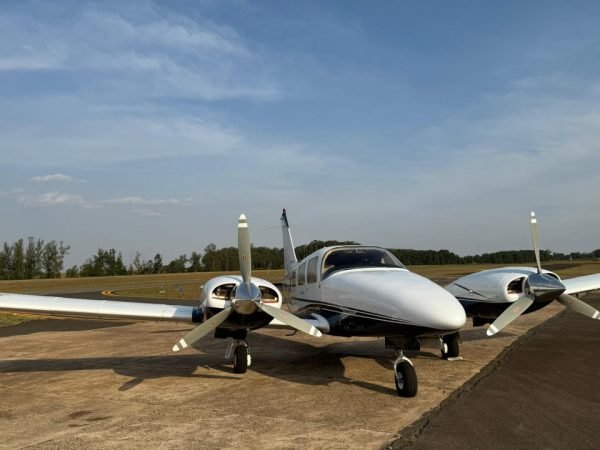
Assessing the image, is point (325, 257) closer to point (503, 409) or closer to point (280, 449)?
point (503, 409)

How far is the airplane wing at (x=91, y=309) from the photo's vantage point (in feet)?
30.2

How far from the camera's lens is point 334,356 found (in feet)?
36.4

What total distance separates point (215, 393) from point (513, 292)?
632 cm

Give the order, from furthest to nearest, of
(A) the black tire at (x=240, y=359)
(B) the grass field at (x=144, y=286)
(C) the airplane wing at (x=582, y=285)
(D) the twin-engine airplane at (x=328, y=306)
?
(B) the grass field at (x=144, y=286)
(C) the airplane wing at (x=582, y=285)
(A) the black tire at (x=240, y=359)
(D) the twin-engine airplane at (x=328, y=306)

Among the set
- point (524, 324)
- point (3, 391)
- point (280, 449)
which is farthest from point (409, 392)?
point (524, 324)

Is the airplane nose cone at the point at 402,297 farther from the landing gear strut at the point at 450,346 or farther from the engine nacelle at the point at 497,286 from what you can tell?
the engine nacelle at the point at 497,286

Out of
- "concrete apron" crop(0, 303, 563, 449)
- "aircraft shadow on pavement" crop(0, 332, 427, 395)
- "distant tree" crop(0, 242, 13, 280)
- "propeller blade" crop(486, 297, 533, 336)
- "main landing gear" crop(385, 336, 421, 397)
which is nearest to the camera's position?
"concrete apron" crop(0, 303, 563, 449)

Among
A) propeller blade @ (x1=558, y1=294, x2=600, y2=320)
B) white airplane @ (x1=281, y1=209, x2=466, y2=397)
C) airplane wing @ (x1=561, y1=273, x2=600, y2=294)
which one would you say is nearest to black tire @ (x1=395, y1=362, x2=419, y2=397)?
white airplane @ (x1=281, y1=209, x2=466, y2=397)

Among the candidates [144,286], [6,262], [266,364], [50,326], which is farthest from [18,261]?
[266,364]

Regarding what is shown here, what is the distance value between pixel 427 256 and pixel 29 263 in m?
91.8

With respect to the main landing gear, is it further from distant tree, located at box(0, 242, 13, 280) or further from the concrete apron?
distant tree, located at box(0, 242, 13, 280)

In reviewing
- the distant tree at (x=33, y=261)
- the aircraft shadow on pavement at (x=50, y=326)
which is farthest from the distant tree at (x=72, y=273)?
the aircraft shadow on pavement at (x=50, y=326)

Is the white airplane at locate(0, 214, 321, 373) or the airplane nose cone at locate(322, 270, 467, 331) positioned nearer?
the airplane nose cone at locate(322, 270, 467, 331)

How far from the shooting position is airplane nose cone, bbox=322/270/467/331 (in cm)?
690
